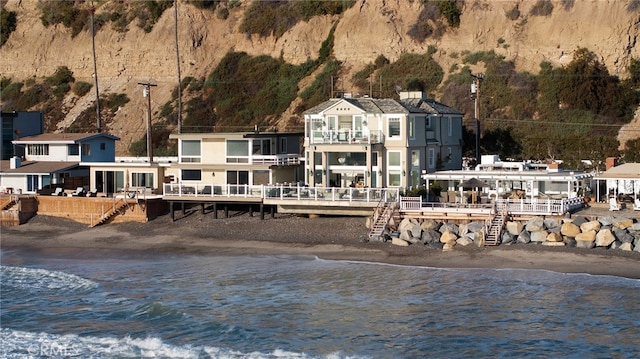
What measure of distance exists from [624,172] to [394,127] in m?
10.4

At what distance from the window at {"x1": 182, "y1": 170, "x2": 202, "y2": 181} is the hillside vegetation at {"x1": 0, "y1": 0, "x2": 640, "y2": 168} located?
13.6 meters

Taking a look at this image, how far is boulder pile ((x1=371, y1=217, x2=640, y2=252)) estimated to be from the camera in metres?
35.0

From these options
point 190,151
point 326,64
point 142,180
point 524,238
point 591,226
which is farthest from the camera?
point 326,64

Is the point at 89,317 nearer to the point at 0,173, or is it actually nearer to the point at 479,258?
the point at 479,258

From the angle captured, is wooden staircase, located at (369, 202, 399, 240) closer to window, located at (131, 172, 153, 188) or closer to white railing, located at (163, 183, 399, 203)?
white railing, located at (163, 183, 399, 203)

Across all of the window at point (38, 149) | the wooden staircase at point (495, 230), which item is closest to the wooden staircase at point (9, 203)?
the window at point (38, 149)

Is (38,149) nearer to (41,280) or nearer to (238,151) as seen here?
(238,151)

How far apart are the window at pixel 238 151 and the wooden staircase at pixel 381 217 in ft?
27.9

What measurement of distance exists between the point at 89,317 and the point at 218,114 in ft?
153

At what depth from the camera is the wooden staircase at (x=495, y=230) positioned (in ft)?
119

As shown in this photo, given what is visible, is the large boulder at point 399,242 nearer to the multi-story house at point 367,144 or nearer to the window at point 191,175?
the multi-story house at point 367,144

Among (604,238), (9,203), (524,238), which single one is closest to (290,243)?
(524,238)

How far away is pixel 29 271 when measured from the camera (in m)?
36.8

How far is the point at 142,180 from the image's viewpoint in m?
48.4
